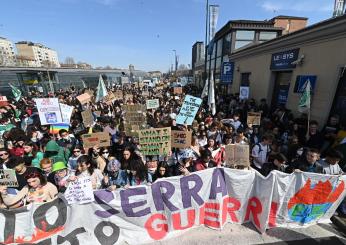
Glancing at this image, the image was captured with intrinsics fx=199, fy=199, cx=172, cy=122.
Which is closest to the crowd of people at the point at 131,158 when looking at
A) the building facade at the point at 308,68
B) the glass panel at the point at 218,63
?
the building facade at the point at 308,68

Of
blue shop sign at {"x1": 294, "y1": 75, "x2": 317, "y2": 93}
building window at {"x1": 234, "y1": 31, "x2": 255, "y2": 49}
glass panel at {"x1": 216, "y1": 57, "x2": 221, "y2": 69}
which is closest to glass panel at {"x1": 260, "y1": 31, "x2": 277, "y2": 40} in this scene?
building window at {"x1": 234, "y1": 31, "x2": 255, "y2": 49}

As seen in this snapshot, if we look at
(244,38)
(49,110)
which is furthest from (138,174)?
(244,38)

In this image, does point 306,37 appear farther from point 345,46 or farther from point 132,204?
point 132,204

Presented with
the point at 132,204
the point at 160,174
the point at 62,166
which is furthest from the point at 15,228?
the point at 160,174

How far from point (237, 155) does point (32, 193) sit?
11.7ft

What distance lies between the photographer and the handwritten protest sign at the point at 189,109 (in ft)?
19.9

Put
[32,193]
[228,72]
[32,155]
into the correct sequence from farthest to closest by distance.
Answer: [228,72], [32,155], [32,193]

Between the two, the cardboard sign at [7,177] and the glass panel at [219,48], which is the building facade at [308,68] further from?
the glass panel at [219,48]

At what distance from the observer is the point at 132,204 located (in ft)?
11.0

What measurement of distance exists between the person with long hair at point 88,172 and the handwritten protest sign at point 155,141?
1.00 metres

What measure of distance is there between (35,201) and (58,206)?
392 mm

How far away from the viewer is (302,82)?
7.99 meters

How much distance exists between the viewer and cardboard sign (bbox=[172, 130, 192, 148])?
4402 mm

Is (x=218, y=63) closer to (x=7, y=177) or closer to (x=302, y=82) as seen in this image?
(x=302, y=82)
